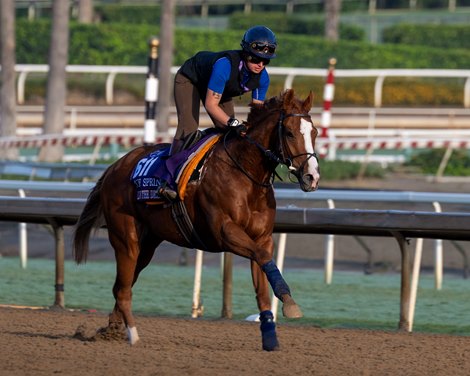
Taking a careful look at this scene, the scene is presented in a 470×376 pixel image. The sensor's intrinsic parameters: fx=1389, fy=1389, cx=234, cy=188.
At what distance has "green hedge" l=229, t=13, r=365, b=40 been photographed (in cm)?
3591

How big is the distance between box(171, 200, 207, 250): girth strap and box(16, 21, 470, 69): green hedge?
22.7 meters

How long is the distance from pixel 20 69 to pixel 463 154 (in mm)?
7611

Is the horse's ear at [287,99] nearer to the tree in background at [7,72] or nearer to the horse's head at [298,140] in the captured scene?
the horse's head at [298,140]

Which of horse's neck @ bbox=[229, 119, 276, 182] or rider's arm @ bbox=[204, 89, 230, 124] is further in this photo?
rider's arm @ bbox=[204, 89, 230, 124]

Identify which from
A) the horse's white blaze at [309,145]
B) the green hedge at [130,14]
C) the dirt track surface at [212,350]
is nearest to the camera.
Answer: the dirt track surface at [212,350]

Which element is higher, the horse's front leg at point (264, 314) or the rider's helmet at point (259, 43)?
the rider's helmet at point (259, 43)

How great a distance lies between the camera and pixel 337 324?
9102 millimetres

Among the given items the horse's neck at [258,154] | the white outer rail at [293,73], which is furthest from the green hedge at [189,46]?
the horse's neck at [258,154]

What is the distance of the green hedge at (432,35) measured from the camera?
116ft

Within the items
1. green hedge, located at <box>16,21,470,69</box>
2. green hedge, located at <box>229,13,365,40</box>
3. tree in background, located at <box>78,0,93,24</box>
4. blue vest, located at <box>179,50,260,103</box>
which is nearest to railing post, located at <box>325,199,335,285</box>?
blue vest, located at <box>179,50,260,103</box>

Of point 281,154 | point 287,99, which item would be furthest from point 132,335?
point 287,99

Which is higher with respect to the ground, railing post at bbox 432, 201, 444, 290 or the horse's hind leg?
the horse's hind leg

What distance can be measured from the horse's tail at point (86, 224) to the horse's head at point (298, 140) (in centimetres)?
167

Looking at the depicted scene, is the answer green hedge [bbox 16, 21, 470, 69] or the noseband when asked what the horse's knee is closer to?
the noseband
